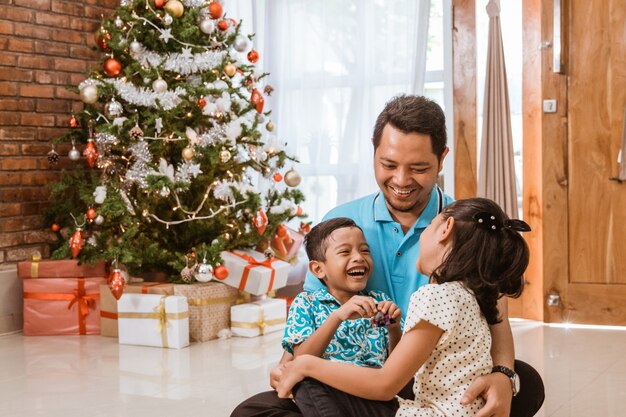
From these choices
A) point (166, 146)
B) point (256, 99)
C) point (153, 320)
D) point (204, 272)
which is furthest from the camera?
point (256, 99)

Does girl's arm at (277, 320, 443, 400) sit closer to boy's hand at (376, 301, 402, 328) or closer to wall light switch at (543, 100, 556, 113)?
boy's hand at (376, 301, 402, 328)

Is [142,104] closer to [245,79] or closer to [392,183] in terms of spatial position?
[245,79]

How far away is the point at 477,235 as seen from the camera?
182cm

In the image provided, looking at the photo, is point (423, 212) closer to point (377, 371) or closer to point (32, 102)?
point (377, 371)

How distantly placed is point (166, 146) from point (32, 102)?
89 centimetres

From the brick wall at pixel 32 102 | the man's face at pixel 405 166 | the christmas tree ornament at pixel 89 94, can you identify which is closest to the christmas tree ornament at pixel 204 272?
the christmas tree ornament at pixel 89 94

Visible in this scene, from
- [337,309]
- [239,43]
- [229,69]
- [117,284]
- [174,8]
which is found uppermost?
[174,8]

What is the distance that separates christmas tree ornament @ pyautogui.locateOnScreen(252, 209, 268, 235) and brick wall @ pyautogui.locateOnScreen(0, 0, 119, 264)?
1.21 m

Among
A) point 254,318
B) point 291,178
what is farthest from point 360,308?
point 291,178

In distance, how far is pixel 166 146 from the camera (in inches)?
178

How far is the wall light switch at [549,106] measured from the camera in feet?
15.6

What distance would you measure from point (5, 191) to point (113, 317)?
95cm

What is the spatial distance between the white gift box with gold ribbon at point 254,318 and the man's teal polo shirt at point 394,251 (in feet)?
6.99

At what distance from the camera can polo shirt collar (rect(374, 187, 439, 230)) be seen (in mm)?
2264
